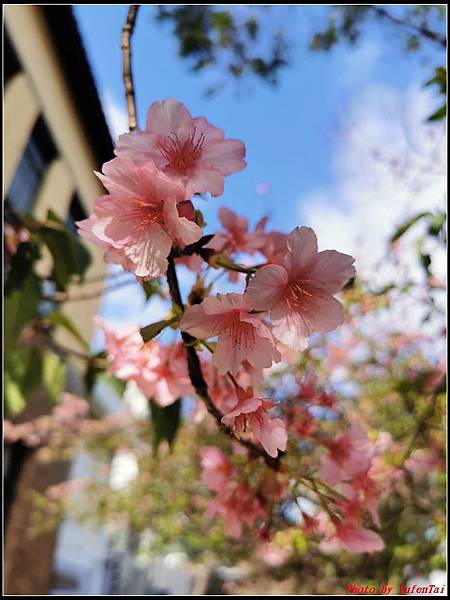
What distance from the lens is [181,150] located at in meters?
0.69

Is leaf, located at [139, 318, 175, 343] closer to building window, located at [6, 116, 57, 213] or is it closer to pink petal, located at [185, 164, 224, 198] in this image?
pink petal, located at [185, 164, 224, 198]

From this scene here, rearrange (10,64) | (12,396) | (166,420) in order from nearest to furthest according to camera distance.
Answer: (166,420), (12,396), (10,64)

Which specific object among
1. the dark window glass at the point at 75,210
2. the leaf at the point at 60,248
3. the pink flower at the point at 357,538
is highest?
the dark window glass at the point at 75,210

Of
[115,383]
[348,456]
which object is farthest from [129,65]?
[115,383]

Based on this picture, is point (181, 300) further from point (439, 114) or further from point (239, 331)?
point (439, 114)

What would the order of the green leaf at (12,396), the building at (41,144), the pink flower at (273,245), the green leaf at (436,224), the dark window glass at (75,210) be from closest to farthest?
the pink flower at (273,245), the green leaf at (436,224), the green leaf at (12,396), the building at (41,144), the dark window glass at (75,210)

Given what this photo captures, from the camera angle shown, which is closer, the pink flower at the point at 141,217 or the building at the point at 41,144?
the pink flower at the point at 141,217

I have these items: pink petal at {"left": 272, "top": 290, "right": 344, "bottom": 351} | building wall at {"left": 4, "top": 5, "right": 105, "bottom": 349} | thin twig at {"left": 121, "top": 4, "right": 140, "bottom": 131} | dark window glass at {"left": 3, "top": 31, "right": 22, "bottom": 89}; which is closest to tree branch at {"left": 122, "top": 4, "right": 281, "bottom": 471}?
thin twig at {"left": 121, "top": 4, "right": 140, "bottom": 131}

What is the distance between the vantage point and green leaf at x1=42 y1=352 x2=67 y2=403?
1821 mm

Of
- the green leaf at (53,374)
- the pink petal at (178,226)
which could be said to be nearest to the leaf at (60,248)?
the green leaf at (53,374)

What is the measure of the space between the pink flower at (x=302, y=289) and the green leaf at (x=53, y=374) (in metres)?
1.28

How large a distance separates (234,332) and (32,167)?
548cm

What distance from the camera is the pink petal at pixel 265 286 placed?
2.04 ft

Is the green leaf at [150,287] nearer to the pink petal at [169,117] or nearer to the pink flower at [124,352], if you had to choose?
the pink flower at [124,352]
